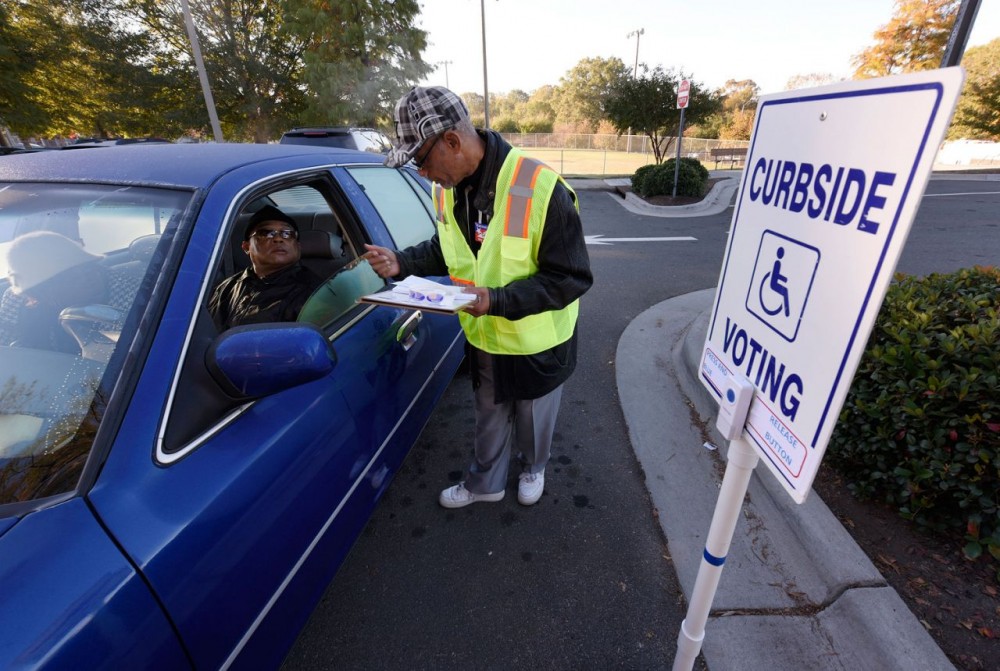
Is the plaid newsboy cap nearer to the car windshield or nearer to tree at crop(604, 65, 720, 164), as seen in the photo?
the car windshield

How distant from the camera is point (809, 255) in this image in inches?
34.8

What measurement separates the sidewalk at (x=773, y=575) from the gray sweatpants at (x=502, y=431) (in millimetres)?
675

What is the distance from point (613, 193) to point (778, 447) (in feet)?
47.0

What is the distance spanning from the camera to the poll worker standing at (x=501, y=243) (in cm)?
163

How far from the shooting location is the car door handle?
2146 millimetres

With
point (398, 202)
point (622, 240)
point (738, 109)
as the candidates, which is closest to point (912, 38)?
point (622, 240)

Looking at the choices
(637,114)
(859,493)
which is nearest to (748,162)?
(859,493)

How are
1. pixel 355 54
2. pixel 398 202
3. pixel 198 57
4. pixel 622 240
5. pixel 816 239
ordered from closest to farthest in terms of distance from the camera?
pixel 816 239 < pixel 398 202 < pixel 622 240 < pixel 198 57 < pixel 355 54

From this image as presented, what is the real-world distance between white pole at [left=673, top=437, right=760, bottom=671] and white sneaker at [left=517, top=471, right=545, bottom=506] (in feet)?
3.53

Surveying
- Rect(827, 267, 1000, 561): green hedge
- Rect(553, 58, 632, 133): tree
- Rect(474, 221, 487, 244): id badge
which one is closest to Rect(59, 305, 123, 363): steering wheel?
Rect(474, 221, 487, 244): id badge

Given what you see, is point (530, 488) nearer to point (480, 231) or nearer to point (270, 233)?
point (480, 231)

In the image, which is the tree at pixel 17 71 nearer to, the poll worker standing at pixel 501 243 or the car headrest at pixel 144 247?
the car headrest at pixel 144 247

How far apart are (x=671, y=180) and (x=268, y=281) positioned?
38.2ft

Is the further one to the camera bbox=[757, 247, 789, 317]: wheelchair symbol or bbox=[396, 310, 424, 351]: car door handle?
bbox=[396, 310, 424, 351]: car door handle
